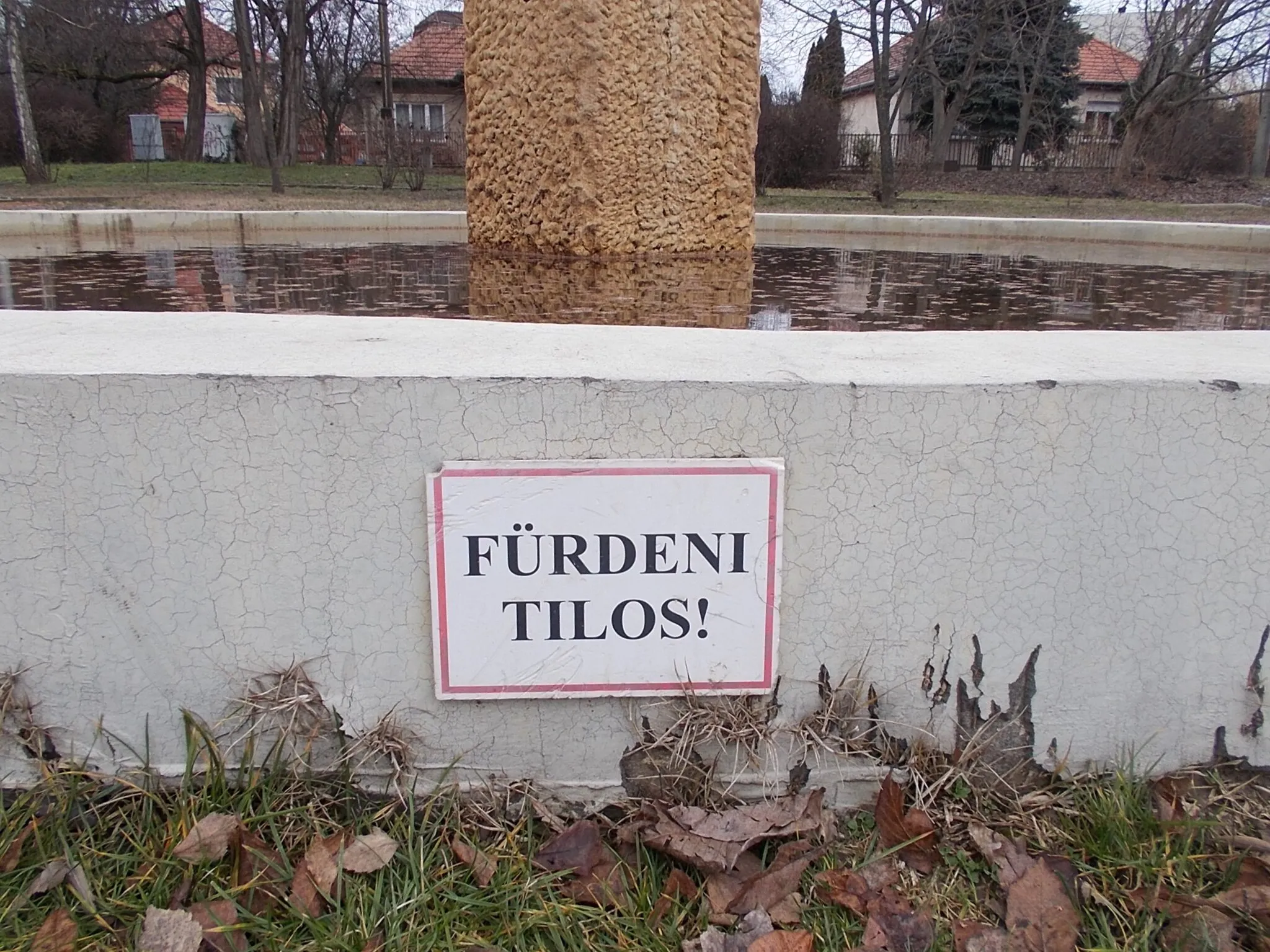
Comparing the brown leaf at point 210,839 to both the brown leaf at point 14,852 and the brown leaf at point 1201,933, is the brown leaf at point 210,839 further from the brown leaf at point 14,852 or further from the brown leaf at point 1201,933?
the brown leaf at point 1201,933

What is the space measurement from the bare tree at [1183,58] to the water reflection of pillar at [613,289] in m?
22.9

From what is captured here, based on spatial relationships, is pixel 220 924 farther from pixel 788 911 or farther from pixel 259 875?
pixel 788 911

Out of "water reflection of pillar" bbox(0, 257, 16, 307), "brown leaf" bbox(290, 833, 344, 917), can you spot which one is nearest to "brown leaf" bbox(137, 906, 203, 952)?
"brown leaf" bbox(290, 833, 344, 917)

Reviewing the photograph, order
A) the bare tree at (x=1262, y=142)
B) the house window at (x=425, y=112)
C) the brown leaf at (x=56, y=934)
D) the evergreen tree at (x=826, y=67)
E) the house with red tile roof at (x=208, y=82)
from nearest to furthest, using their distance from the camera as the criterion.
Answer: the brown leaf at (x=56, y=934), the bare tree at (x=1262, y=142), the house with red tile roof at (x=208, y=82), the evergreen tree at (x=826, y=67), the house window at (x=425, y=112)

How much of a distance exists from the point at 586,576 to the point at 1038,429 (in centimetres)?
75

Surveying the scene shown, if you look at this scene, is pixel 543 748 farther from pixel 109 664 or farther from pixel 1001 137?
pixel 1001 137

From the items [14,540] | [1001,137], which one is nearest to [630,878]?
[14,540]

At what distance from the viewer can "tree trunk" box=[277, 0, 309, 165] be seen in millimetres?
22078

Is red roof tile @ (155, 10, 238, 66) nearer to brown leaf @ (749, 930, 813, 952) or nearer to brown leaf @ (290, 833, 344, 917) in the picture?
brown leaf @ (290, 833, 344, 917)

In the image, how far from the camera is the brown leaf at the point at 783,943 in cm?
135

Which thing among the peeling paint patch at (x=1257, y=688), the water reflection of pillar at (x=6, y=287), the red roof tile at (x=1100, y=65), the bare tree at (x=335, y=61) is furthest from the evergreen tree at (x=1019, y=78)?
the peeling paint patch at (x=1257, y=688)

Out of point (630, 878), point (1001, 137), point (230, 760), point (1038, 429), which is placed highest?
point (1001, 137)

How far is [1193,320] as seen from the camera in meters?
2.54

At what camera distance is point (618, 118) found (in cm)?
338
